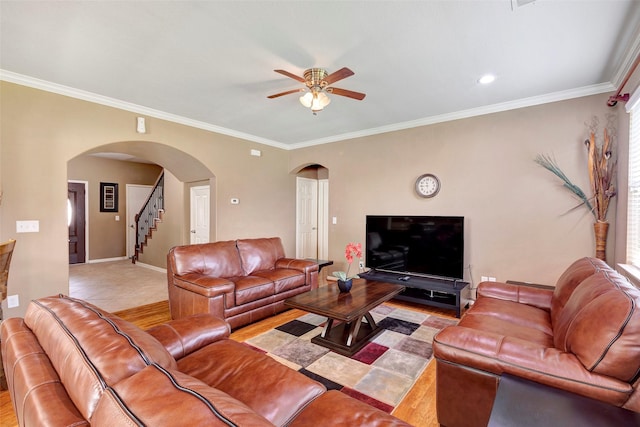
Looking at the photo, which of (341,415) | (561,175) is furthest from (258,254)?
(561,175)

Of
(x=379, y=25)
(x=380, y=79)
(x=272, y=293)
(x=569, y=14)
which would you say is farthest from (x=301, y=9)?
(x=272, y=293)

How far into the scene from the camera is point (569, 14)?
206cm

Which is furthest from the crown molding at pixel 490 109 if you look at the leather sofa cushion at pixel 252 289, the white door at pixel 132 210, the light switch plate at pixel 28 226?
the white door at pixel 132 210

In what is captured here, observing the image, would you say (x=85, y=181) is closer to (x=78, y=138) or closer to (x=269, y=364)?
(x=78, y=138)

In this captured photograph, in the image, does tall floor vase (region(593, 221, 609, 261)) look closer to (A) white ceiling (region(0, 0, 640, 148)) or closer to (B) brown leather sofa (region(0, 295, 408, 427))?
(A) white ceiling (region(0, 0, 640, 148))

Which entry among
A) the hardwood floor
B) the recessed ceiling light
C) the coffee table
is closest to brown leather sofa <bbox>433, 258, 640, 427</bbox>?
the hardwood floor

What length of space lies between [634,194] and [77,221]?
10.2 m

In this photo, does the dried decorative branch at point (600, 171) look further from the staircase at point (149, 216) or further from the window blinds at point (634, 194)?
the staircase at point (149, 216)

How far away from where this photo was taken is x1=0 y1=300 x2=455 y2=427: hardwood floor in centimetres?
184

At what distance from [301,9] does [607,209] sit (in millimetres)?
3710

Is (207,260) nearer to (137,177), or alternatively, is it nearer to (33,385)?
(33,385)

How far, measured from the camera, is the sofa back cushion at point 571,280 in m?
2.08

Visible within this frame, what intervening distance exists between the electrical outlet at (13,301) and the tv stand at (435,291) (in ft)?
13.7

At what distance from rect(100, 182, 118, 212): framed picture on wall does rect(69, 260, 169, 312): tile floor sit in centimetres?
155
